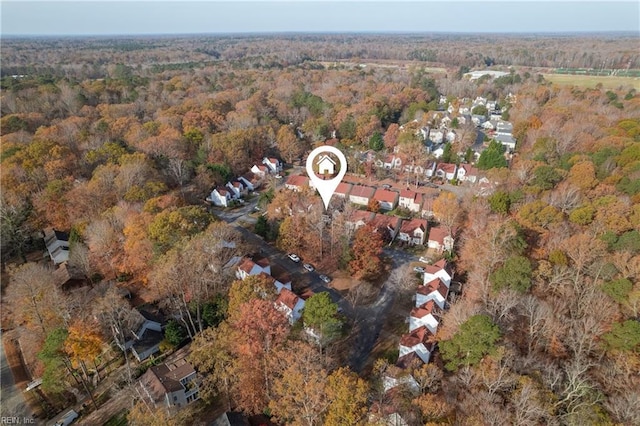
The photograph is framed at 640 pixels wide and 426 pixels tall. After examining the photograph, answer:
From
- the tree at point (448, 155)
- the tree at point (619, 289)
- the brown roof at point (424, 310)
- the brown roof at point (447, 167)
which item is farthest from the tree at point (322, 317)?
the tree at point (448, 155)

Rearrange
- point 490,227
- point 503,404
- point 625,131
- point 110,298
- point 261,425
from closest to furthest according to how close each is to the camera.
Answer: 1. point 503,404
2. point 261,425
3. point 110,298
4. point 490,227
5. point 625,131

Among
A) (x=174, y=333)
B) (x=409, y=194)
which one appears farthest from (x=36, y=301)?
(x=409, y=194)

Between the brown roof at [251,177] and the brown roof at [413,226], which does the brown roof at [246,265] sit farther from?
the brown roof at [251,177]

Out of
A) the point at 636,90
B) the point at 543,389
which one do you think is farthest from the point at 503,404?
the point at 636,90

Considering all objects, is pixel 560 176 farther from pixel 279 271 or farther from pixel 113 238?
pixel 113 238

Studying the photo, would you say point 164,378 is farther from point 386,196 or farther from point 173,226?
point 386,196
